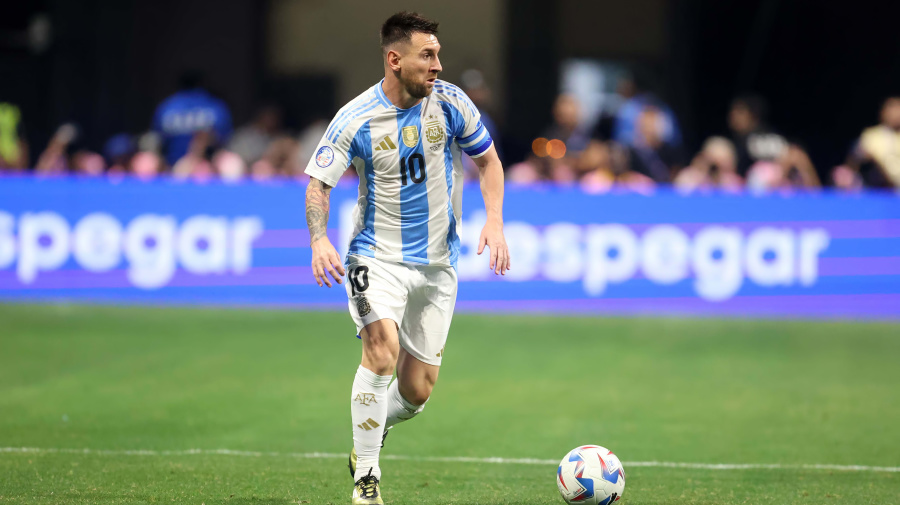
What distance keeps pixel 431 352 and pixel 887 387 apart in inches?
198

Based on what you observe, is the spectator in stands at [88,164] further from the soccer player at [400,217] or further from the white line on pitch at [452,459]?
the soccer player at [400,217]

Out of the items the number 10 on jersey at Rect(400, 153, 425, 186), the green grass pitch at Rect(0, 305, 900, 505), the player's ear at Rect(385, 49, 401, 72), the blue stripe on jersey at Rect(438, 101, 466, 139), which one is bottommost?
the green grass pitch at Rect(0, 305, 900, 505)

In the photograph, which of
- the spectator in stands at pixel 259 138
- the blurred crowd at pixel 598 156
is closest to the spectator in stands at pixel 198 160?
the blurred crowd at pixel 598 156

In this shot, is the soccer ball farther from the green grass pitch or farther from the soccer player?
the soccer player

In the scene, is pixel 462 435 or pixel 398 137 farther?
pixel 462 435

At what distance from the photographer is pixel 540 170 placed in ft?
44.8

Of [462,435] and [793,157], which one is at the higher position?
[793,157]

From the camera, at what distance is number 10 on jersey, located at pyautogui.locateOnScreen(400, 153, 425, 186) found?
570 cm

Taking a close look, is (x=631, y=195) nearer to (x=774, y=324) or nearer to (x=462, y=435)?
(x=774, y=324)

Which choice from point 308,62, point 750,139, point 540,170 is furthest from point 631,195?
point 308,62

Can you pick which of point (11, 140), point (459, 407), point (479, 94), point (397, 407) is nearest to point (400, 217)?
point (397, 407)

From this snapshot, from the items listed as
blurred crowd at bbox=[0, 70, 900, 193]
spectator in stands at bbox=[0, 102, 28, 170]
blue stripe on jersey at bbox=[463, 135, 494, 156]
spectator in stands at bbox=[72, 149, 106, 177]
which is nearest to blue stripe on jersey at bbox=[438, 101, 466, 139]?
blue stripe on jersey at bbox=[463, 135, 494, 156]

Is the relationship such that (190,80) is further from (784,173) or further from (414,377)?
(414,377)

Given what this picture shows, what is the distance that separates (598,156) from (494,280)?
7.78 ft
